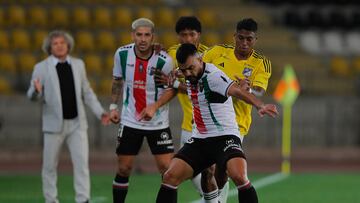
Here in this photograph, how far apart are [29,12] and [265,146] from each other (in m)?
9.03

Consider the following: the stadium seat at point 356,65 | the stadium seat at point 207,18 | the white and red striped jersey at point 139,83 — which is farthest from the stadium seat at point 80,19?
the white and red striped jersey at point 139,83

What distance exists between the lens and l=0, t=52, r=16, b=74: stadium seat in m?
31.0

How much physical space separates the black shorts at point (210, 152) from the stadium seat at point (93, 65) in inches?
729

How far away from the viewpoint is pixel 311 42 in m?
35.2

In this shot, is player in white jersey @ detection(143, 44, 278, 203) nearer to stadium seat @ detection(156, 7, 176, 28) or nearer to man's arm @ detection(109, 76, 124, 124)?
man's arm @ detection(109, 76, 124, 124)

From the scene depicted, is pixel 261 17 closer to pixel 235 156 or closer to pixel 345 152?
pixel 345 152

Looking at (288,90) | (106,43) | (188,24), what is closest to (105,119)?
(188,24)

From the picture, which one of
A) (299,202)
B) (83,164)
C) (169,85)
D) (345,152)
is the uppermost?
(169,85)

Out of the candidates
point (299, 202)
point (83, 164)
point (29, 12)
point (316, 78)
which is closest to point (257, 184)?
point (299, 202)

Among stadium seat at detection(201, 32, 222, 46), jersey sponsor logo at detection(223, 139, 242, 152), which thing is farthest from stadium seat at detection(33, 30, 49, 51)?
jersey sponsor logo at detection(223, 139, 242, 152)

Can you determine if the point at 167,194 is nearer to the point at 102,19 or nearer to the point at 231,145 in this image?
the point at 231,145

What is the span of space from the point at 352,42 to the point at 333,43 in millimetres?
731

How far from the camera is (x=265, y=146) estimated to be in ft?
95.8

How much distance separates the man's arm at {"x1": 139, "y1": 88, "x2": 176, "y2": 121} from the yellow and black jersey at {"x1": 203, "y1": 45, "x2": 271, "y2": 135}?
64 centimetres
